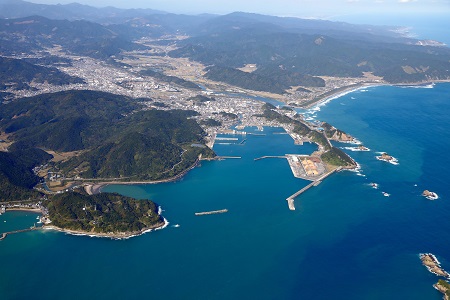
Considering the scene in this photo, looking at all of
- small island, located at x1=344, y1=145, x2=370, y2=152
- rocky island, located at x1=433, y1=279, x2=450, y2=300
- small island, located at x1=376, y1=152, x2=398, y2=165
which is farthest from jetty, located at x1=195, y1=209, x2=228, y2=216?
small island, located at x1=344, y1=145, x2=370, y2=152

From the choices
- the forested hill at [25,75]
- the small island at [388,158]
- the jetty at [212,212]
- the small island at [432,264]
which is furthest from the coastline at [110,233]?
the forested hill at [25,75]

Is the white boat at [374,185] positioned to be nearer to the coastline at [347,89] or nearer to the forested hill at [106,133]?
the forested hill at [106,133]

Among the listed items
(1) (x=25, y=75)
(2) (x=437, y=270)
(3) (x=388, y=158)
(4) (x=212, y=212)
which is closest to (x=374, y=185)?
(3) (x=388, y=158)

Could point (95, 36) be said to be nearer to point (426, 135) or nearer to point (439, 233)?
point (426, 135)

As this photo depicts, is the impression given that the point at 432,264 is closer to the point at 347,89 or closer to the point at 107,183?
the point at 107,183

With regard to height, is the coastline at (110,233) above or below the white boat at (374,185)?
below

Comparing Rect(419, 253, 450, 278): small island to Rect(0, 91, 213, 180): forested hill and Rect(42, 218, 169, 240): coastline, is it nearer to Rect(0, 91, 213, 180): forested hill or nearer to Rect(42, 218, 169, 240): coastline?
Rect(42, 218, 169, 240): coastline
